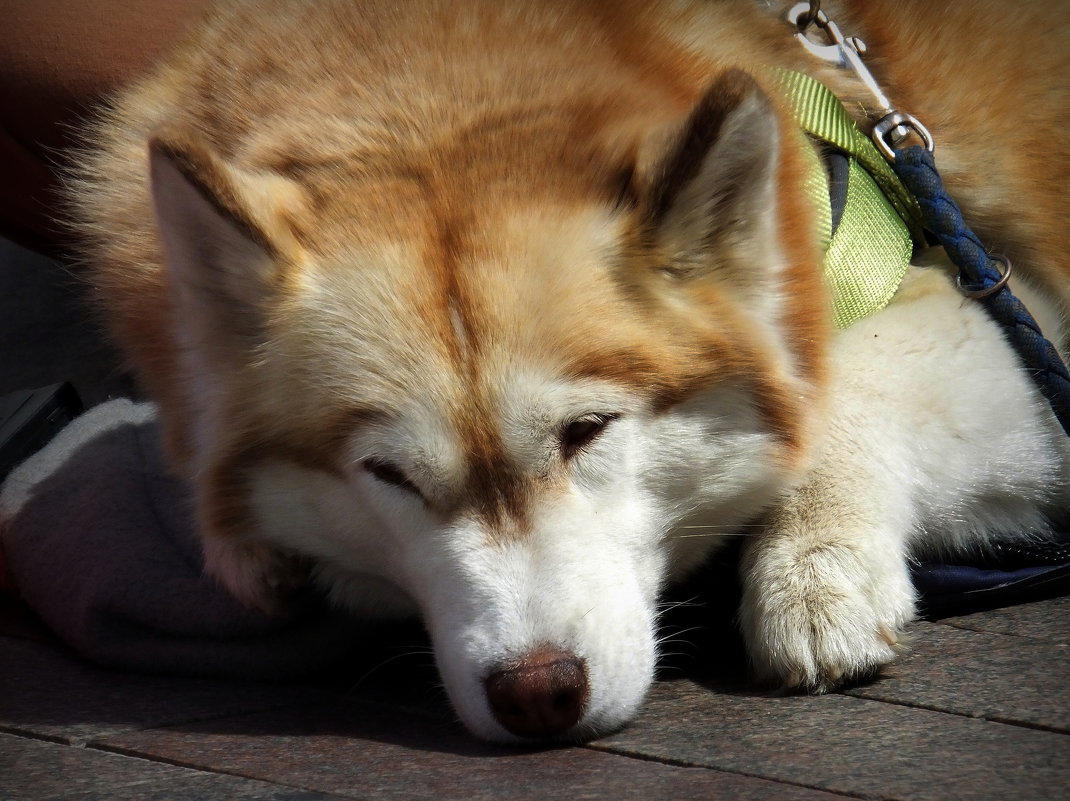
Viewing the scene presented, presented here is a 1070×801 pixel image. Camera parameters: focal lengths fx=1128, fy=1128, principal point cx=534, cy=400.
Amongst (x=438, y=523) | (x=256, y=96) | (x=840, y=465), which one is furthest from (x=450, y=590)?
(x=256, y=96)

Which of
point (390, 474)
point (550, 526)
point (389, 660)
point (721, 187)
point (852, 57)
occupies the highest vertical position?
point (852, 57)

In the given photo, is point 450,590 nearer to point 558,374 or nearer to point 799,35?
point 558,374

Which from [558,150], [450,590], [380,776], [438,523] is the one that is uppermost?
[558,150]

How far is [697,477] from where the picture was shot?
2.35 metres

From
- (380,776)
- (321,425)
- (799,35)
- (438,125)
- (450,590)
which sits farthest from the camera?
(799,35)

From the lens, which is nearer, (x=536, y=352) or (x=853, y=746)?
(x=853, y=746)

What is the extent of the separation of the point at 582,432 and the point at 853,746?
726mm

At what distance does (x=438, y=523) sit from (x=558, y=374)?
369 millimetres

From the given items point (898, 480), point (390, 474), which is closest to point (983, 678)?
point (898, 480)

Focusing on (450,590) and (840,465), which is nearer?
(450,590)

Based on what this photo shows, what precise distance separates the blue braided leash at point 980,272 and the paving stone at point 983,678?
676 millimetres

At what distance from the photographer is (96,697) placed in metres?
2.45

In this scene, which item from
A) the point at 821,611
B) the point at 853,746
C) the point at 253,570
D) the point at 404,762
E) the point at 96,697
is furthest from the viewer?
the point at 253,570

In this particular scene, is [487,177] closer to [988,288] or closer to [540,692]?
[540,692]
